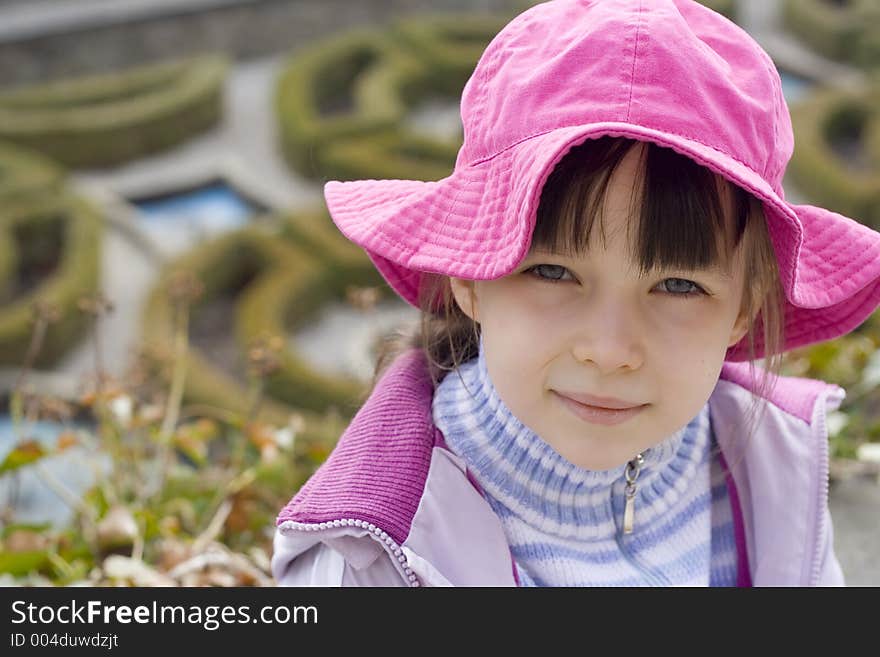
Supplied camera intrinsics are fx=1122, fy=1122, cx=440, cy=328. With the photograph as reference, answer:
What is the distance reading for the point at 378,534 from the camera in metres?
1.26

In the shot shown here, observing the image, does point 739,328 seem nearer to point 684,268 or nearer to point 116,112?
point 684,268

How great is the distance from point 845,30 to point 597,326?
888 cm

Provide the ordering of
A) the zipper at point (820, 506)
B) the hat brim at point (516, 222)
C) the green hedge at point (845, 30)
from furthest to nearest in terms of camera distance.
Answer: the green hedge at point (845, 30) → the zipper at point (820, 506) → the hat brim at point (516, 222)

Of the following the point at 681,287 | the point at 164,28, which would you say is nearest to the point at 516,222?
the point at 681,287

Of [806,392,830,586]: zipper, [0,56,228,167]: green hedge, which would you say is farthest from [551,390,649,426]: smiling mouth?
[0,56,228,167]: green hedge

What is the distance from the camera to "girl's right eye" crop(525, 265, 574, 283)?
1201 mm

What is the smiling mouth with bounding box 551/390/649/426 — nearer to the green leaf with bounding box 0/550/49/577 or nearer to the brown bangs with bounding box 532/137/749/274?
the brown bangs with bounding box 532/137/749/274

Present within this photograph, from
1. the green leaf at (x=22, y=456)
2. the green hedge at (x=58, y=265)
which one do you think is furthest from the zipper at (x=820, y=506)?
the green hedge at (x=58, y=265)

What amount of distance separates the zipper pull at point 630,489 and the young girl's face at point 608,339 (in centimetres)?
13

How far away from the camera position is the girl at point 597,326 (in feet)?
3.73

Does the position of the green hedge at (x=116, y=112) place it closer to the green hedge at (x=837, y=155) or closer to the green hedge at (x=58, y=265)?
the green hedge at (x=58, y=265)

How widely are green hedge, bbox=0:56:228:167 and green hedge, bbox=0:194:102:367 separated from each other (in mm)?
1112

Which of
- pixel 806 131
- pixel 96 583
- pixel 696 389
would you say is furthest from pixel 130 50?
pixel 696 389
